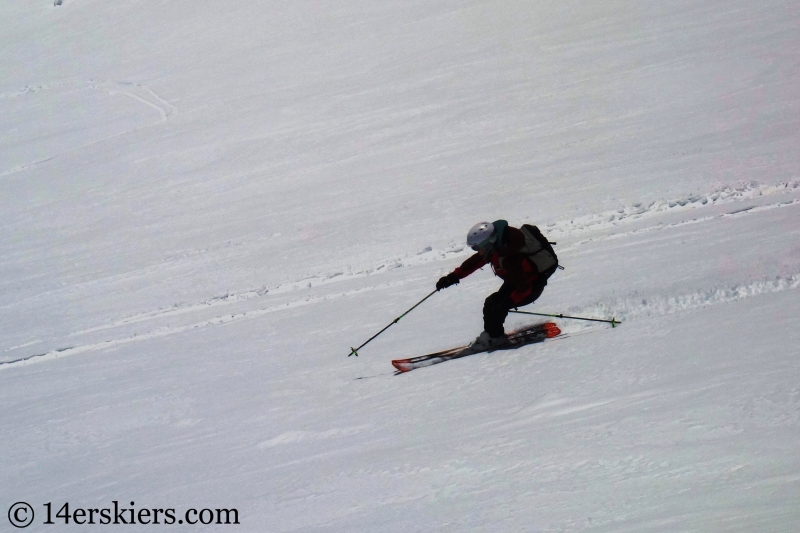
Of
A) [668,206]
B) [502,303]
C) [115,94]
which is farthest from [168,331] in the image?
[115,94]

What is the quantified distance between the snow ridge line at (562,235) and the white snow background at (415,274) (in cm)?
5

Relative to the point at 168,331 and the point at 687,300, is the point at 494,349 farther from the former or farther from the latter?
the point at 168,331

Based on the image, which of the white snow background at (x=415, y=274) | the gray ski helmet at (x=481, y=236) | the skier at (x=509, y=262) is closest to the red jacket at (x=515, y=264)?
the skier at (x=509, y=262)

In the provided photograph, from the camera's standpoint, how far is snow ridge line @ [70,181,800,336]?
854cm

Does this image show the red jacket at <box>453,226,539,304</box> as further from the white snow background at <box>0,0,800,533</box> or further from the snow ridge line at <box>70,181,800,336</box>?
the snow ridge line at <box>70,181,800,336</box>

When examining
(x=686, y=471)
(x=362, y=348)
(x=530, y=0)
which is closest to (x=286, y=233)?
(x=362, y=348)

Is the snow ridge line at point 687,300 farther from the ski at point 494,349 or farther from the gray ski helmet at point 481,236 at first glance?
the gray ski helmet at point 481,236

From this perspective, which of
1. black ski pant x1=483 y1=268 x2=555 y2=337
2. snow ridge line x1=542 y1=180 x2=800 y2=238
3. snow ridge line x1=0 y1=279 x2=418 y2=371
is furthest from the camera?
snow ridge line x1=0 y1=279 x2=418 y2=371

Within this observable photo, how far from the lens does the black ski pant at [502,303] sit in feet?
20.4

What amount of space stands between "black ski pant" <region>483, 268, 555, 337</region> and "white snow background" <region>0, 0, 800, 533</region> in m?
0.27

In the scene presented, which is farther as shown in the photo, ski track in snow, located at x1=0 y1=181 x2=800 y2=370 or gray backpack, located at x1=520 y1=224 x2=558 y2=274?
ski track in snow, located at x1=0 y1=181 x2=800 y2=370

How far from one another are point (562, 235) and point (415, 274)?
6.27ft

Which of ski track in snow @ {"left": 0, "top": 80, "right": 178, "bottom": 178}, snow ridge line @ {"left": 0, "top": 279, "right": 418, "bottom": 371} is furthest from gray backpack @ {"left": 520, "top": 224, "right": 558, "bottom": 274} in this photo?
ski track in snow @ {"left": 0, "top": 80, "right": 178, "bottom": 178}

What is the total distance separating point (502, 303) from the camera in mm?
6266
